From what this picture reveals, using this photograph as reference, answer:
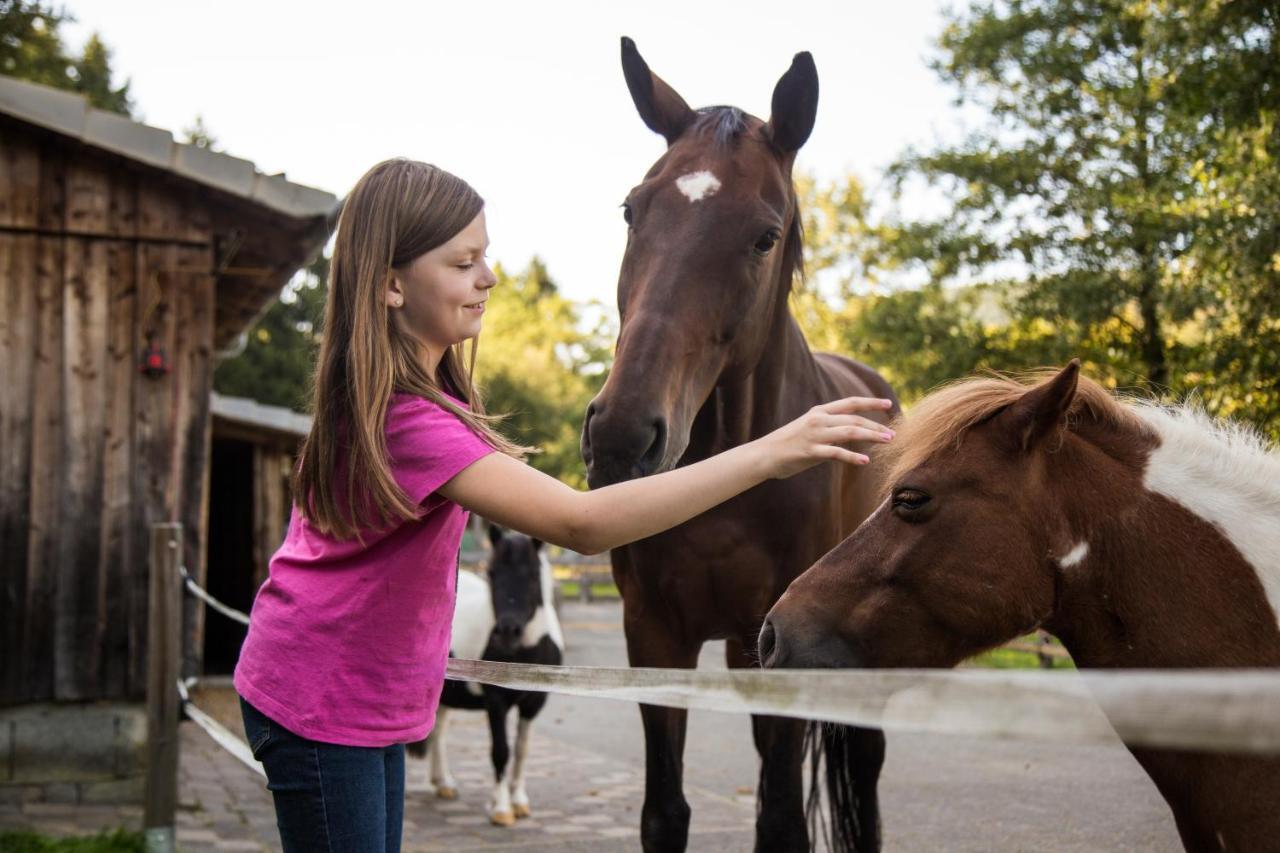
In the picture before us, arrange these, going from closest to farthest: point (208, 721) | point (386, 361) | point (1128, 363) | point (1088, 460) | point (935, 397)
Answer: point (386, 361), point (1088, 460), point (935, 397), point (208, 721), point (1128, 363)

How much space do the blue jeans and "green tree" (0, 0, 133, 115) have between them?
831 centimetres

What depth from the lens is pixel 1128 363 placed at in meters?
17.6

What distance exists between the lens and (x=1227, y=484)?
87.4 inches

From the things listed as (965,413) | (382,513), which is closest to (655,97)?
(965,413)

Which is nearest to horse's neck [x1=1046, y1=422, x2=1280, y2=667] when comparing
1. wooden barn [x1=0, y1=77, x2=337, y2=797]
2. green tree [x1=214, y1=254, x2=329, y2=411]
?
wooden barn [x1=0, y1=77, x2=337, y2=797]

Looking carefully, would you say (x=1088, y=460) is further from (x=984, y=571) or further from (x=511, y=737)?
(x=511, y=737)

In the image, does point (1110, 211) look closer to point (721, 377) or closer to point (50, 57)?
point (721, 377)

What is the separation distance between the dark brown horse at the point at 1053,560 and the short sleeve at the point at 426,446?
2.10 ft

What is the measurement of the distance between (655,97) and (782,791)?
210 centimetres

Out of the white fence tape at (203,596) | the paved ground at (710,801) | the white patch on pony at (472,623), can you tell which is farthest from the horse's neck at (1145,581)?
the white patch on pony at (472,623)

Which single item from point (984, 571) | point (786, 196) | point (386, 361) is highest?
point (786, 196)

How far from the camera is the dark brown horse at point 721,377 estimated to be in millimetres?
3084

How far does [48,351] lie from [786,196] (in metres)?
5.62

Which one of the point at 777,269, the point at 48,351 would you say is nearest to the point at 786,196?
the point at 777,269
